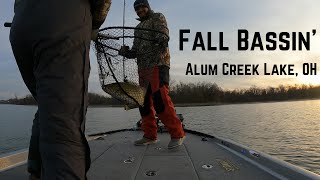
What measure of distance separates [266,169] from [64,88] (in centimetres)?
238

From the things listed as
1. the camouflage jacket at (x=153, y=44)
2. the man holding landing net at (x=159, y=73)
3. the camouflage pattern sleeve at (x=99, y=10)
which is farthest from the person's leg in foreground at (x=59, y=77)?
the man holding landing net at (x=159, y=73)

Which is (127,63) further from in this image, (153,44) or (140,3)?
(140,3)

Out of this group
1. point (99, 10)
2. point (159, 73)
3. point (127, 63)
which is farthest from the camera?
point (159, 73)

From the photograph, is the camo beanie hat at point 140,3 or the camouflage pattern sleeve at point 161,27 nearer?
the camouflage pattern sleeve at point 161,27

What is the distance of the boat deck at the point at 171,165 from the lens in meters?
3.09

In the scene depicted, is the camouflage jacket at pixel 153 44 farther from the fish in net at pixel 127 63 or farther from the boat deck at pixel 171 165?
the boat deck at pixel 171 165

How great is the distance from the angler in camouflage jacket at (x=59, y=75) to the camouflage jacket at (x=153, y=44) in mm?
2599

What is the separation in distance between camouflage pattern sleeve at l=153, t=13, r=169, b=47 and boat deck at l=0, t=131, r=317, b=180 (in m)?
1.46

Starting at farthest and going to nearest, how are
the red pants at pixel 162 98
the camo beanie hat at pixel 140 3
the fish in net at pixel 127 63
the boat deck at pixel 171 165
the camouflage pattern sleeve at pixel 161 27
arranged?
the camo beanie hat at pixel 140 3 → the red pants at pixel 162 98 → the camouflage pattern sleeve at pixel 161 27 → the fish in net at pixel 127 63 → the boat deck at pixel 171 165

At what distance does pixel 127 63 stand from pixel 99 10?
263cm

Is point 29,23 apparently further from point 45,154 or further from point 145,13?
point 145,13

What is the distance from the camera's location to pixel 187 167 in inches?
137

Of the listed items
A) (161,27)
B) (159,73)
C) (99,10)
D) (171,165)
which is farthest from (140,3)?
(99,10)

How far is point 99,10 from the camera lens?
1906 millimetres
